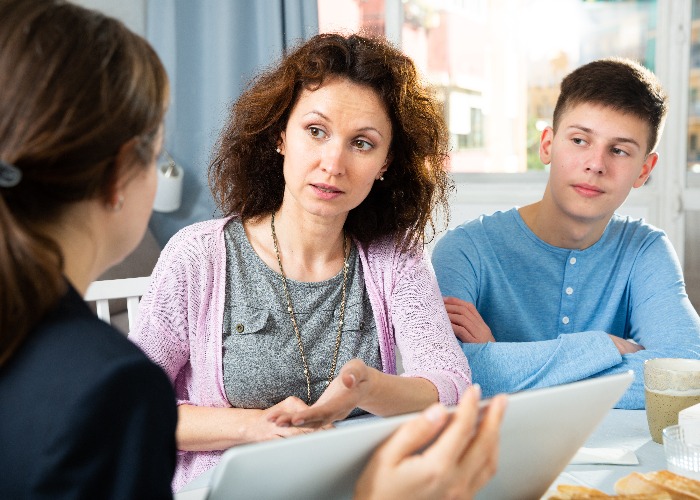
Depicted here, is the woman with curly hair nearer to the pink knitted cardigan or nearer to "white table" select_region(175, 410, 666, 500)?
the pink knitted cardigan

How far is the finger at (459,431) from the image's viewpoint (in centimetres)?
65

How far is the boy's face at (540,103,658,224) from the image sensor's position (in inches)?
64.1

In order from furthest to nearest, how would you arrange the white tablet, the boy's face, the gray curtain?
the gray curtain
the boy's face
the white tablet

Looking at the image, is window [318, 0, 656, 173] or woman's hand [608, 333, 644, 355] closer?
woman's hand [608, 333, 644, 355]

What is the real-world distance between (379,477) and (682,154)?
2720mm

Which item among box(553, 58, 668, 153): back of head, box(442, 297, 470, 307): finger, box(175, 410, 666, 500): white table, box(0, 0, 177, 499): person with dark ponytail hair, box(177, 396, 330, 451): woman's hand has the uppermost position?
box(553, 58, 668, 153): back of head

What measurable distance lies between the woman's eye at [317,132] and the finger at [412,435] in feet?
2.80

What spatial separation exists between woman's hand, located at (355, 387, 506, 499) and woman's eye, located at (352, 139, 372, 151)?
0.84 meters

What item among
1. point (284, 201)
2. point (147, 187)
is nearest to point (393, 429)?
point (147, 187)

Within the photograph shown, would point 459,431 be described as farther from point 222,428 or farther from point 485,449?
point 222,428

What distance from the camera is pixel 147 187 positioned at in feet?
2.53

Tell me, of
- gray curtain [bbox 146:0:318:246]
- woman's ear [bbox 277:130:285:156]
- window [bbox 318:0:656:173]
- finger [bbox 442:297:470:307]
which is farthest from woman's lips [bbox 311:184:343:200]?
window [bbox 318:0:656:173]

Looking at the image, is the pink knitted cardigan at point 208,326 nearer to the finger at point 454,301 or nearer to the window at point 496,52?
the finger at point 454,301

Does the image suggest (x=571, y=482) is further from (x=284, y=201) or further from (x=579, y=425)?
(x=284, y=201)
